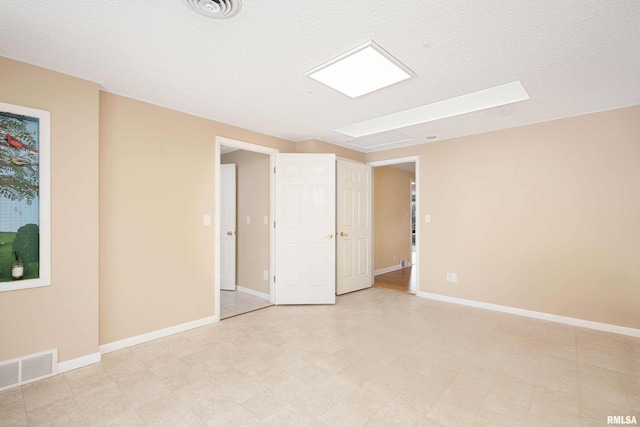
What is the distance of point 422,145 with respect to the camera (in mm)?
4594

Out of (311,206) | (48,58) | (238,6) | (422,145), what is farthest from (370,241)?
(48,58)

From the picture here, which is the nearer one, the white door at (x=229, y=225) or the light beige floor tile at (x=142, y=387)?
the light beige floor tile at (x=142, y=387)

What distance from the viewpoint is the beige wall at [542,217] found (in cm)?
307

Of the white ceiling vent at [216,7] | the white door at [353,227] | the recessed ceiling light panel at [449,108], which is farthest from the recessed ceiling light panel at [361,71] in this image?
the white door at [353,227]

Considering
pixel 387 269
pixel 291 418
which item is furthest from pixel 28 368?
pixel 387 269

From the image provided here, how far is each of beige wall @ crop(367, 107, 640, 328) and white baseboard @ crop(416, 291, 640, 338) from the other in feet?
0.19

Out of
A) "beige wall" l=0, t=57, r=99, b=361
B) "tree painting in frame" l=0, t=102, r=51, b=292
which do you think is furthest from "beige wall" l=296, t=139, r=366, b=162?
"tree painting in frame" l=0, t=102, r=51, b=292

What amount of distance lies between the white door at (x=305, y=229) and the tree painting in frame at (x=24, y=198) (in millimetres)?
2441

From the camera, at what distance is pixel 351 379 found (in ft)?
7.23

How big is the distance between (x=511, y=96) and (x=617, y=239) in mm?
1973

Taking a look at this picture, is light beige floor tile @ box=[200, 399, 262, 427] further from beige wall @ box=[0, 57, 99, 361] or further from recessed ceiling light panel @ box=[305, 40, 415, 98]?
recessed ceiling light panel @ box=[305, 40, 415, 98]

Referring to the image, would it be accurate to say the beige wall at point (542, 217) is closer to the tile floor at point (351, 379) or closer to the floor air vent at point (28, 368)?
the tile floor at point (351, 379)

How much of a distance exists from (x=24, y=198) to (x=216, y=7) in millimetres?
2076

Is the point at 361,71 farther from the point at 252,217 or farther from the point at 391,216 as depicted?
the point at 391,216
